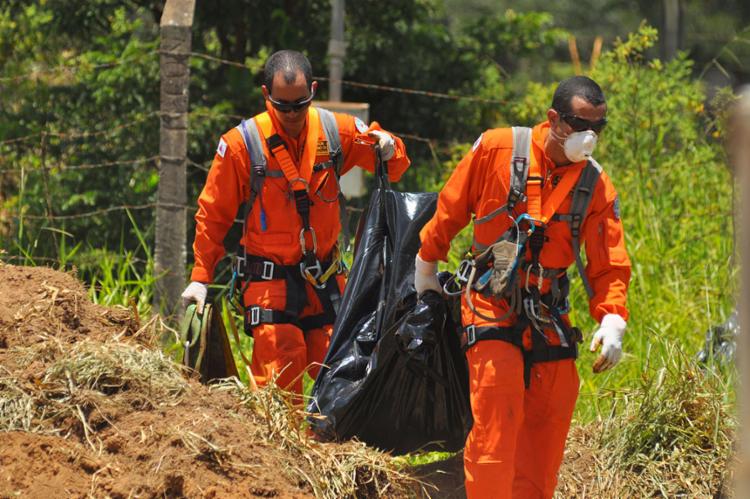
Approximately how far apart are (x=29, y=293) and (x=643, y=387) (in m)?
2.73

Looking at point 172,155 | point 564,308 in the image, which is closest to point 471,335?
point 564,308

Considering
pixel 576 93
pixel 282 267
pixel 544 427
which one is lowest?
pixel 544 427

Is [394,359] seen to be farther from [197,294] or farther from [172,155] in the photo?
[172,155]

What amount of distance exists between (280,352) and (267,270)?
0.36 m

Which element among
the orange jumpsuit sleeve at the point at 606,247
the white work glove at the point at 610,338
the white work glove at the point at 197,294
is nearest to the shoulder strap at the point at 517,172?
the orange jumpsuit sleeve at the point at 606,247

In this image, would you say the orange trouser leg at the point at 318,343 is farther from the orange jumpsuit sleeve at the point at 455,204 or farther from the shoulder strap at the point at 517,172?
the shoulder strap at the point at 517,172

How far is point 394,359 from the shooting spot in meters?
4.88

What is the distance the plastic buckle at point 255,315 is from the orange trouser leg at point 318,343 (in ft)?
0.91

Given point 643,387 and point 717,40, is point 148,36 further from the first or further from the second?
point 717,40

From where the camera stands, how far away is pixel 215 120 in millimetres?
9320

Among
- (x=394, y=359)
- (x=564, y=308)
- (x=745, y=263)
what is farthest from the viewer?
(x=394, y=359)

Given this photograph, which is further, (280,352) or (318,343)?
(318,343)

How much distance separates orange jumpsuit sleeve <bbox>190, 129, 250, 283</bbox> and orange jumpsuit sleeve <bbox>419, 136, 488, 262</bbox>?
3.03ft

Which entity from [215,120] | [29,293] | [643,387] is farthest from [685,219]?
[29,293]
